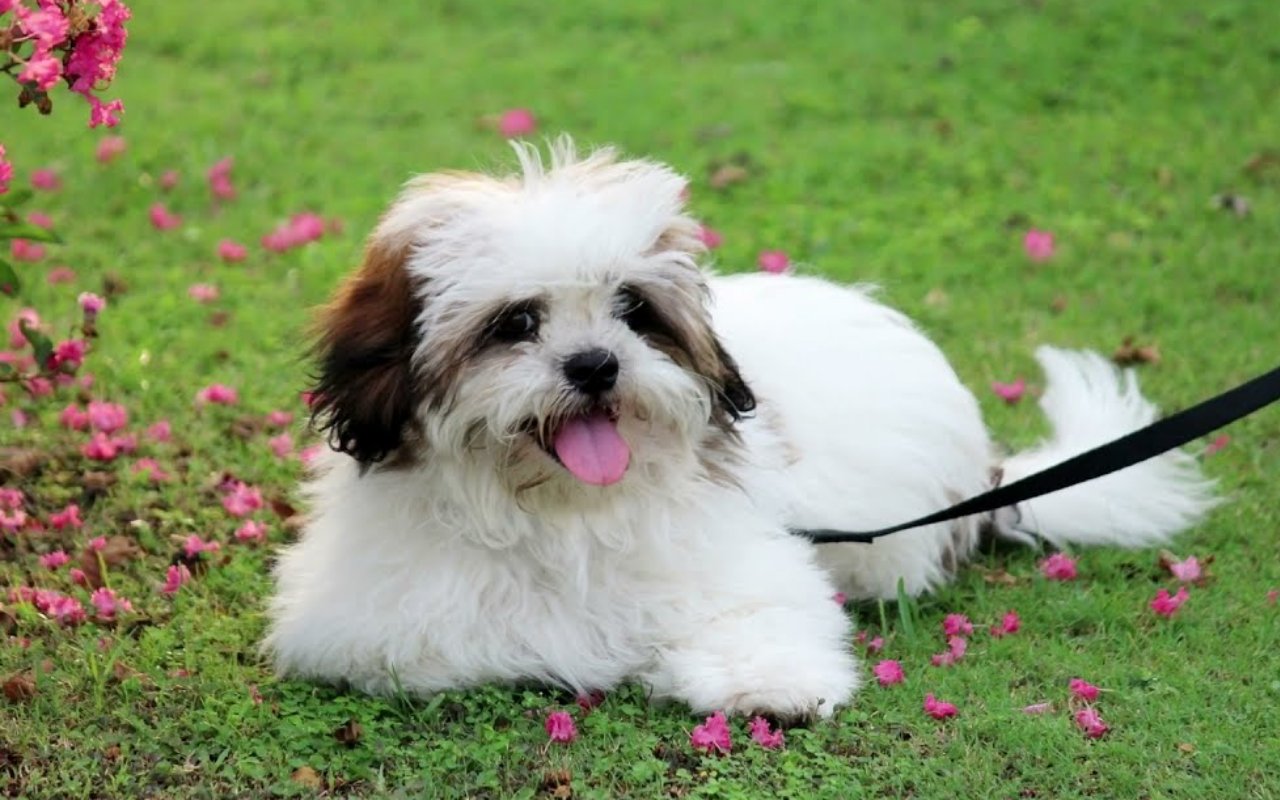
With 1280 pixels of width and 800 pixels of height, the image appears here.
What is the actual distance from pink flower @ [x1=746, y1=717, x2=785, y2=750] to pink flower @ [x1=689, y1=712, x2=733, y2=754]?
6 cm

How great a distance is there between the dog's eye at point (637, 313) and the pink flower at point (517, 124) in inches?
223

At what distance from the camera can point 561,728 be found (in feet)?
12.1

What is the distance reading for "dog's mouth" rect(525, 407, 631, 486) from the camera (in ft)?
11.8

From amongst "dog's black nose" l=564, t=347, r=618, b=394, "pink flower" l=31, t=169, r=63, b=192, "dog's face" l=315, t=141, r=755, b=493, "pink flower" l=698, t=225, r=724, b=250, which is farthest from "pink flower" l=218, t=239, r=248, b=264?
"dog's black nose" l=564, t=347, r=618, b=394

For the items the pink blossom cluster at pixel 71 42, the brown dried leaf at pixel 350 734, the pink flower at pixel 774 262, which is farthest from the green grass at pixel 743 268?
the pink blossom cluster at pixel 71 42

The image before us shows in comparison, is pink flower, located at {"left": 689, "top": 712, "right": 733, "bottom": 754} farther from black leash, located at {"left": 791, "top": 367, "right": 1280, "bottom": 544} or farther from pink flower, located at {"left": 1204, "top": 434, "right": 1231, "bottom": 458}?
pink flower, located at {"left": 1204, "top": 434, "right": 1231, "bottom": 458}

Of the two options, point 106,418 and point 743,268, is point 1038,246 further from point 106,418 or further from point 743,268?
point 106,418

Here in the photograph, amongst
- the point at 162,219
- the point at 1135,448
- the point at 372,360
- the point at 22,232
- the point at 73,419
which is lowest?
the point at 162,219

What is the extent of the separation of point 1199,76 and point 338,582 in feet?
23.5

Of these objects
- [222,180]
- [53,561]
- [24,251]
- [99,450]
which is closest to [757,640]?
[53,561]

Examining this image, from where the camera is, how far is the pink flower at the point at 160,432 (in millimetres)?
5504

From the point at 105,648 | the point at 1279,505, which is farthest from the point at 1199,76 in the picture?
the point at 105,648

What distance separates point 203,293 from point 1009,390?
3.16 metres

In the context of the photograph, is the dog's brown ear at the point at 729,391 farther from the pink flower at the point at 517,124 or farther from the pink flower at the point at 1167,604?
the pink flower at the point at 517,124
